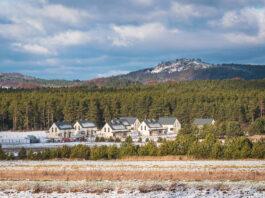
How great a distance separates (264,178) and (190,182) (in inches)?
215

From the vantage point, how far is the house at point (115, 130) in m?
78.4

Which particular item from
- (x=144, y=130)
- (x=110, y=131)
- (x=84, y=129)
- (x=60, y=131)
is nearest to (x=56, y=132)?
(x=60, y=131)

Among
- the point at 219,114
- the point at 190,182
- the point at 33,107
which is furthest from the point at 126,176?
the point at 33,107

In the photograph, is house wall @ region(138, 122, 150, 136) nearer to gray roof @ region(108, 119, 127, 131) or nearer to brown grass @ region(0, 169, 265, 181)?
gray roof @ region(108, 119, 127, 131)

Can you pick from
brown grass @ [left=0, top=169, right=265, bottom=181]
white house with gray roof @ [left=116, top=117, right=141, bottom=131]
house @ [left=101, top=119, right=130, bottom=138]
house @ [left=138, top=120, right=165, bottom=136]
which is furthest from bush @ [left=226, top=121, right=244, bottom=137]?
brown grass @ [left=0, top=169, right=265, bottom=181]

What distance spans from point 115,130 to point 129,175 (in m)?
52.3

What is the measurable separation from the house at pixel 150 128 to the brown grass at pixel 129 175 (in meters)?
56.0

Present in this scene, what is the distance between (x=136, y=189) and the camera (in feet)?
75.1

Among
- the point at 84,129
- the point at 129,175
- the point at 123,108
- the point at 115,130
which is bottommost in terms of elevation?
the point at 129,175

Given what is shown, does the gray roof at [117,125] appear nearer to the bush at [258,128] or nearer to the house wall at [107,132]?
the house wall at [107,132]

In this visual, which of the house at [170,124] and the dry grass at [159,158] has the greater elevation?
the house at [170,124]

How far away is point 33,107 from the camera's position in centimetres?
9762

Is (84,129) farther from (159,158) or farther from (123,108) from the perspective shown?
(159,158)

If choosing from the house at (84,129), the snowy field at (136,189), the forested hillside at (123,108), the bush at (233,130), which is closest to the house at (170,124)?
the forested hillside at (123,108)
